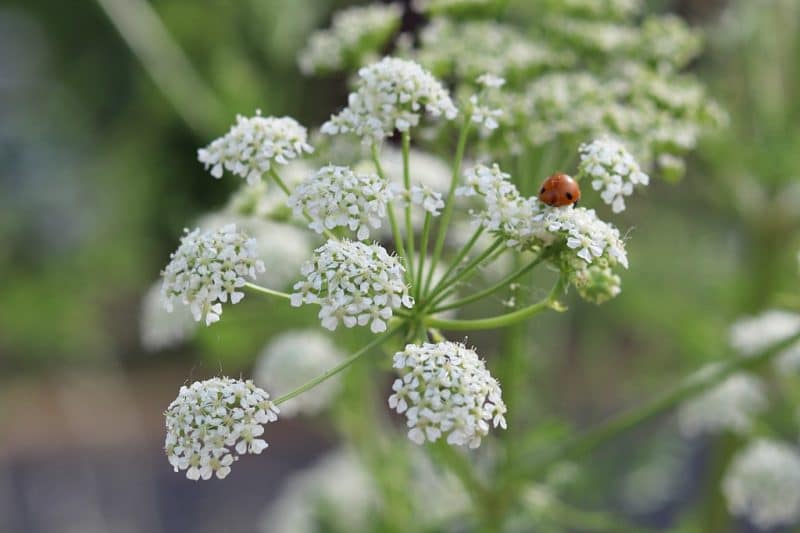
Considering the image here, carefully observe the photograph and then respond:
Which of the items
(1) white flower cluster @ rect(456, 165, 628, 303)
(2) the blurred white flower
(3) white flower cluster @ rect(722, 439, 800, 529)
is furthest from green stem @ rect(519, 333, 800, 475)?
(2) the blurred white flower

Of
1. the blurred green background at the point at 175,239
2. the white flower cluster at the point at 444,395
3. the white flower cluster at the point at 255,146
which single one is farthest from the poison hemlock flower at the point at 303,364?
the white flower cluster at the point at 444,395

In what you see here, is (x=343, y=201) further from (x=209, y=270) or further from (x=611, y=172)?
(x=611, y=172)

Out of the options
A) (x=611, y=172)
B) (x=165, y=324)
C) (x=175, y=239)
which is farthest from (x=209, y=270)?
(x=175, y=239)

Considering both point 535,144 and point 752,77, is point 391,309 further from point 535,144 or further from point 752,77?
point 752,77

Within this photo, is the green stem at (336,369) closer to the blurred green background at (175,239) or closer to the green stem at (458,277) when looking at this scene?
the green stem at (458,277)

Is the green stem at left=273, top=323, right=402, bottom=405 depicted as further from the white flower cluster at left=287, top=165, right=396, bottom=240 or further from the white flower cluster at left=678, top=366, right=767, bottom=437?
the white flower cluster at left=678, top=366, right=767, bottom=437

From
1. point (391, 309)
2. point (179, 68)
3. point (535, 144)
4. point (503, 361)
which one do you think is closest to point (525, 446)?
point (503, 361)
